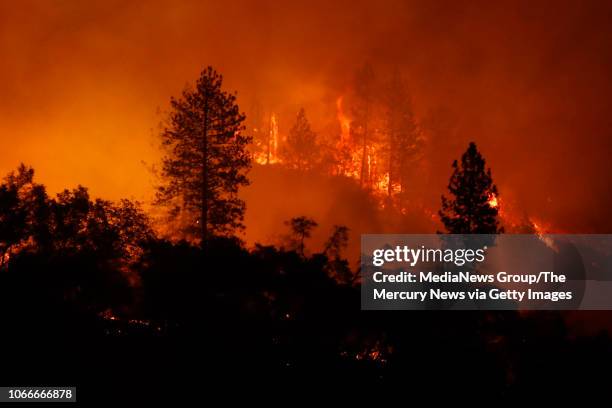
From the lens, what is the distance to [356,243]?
46.3 metres

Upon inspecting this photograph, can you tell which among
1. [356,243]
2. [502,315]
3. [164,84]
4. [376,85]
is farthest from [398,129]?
[502,315]

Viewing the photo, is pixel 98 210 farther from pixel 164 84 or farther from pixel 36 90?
pixel 164 84

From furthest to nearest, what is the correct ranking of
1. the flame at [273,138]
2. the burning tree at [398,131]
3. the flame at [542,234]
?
the flame at [273,138] < the burning tree at [398,131] < the flame at [542,234]

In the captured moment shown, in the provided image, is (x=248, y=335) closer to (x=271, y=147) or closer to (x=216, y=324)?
(x=216, y=324)

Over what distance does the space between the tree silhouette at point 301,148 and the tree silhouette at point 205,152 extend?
34.4 m

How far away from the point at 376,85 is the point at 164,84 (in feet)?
104

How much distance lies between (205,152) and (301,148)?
35.8 m

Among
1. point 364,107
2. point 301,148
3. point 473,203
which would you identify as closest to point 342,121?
point 301,148

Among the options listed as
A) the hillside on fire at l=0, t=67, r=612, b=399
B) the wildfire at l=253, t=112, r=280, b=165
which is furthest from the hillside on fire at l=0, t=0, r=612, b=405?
the wildfire at l=253, t=112, r=280, b=165

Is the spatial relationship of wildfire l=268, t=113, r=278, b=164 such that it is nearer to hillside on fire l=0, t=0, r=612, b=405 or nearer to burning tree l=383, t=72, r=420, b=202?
hillside on fire l=0, t=0, r=612, b=405

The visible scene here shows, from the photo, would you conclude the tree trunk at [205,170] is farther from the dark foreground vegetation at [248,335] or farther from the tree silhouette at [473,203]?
the tree silhouette at [473,203]

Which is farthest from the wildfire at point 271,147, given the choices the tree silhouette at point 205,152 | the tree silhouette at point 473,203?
the tree silhouette at point 473,203

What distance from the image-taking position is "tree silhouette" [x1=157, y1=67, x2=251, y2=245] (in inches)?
979

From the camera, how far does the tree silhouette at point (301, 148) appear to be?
198 ft
